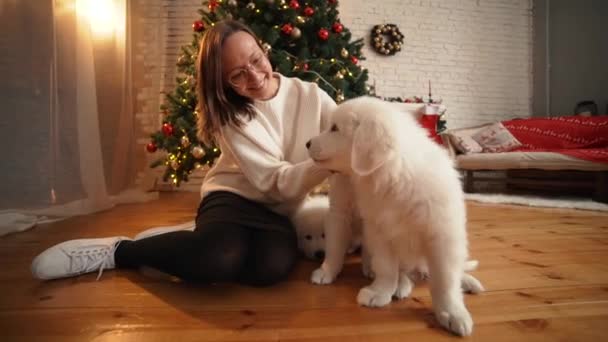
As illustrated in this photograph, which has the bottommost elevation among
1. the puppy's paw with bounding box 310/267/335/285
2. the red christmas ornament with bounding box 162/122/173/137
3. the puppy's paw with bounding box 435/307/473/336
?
the puppy's paw with bounding box 310/267/335/285

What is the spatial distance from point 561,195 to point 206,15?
404 centimetres

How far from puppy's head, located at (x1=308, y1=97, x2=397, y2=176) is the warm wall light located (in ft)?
8.76

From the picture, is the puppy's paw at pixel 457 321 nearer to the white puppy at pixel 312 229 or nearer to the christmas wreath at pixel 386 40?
the white puppy at pixel 312 229

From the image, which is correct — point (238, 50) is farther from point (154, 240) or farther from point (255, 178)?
point (154, 240)

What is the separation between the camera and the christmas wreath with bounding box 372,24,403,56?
4.61 m

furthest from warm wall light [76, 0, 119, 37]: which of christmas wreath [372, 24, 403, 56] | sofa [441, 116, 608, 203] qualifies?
sofa [441, 116, 608, 203]

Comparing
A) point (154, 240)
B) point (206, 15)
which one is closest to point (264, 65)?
point (154, 240)

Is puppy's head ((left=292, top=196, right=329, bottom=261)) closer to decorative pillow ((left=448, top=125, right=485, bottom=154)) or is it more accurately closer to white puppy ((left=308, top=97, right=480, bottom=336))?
white puppy ((left=308, top=97, right=480, bottom=336))

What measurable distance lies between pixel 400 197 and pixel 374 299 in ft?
1.11

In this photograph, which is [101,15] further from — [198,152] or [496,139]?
[496,139]

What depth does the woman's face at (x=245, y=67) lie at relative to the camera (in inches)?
54.7

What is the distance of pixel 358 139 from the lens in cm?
94

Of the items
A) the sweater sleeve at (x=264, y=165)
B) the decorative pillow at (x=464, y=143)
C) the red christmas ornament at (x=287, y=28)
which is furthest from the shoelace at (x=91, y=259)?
the decorative pillow at (x=464, y=143)

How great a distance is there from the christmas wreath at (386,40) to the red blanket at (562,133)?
179 cm
